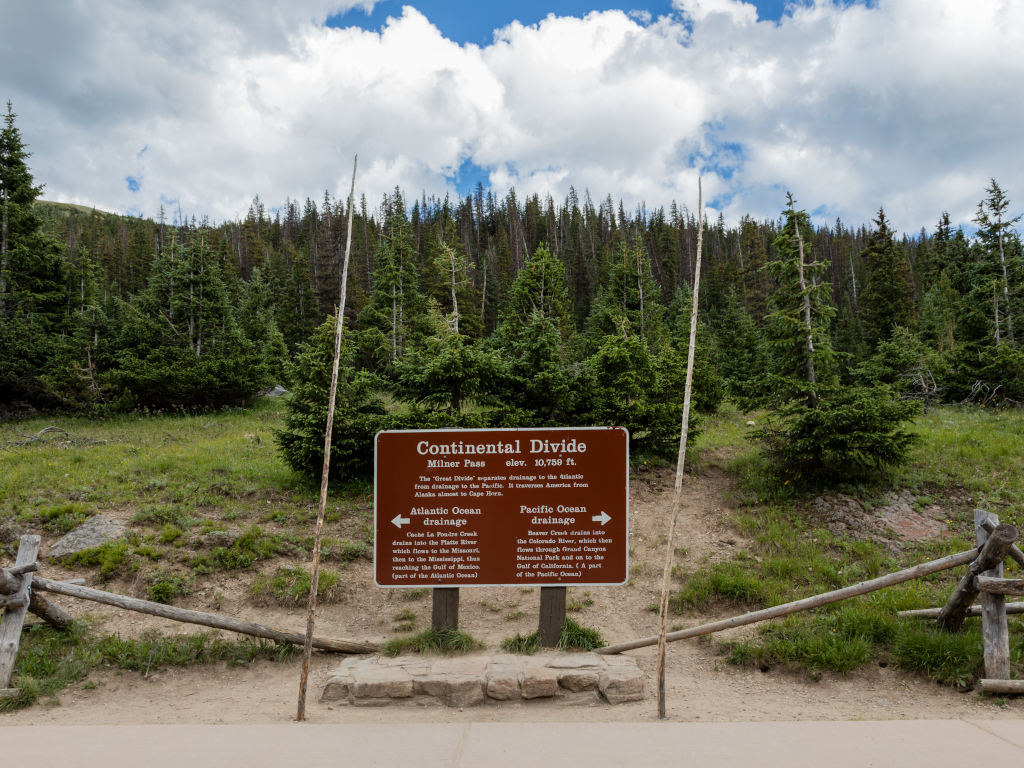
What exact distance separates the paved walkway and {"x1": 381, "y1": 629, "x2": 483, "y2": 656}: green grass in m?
1.63

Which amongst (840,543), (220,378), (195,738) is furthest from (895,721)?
(220,378)

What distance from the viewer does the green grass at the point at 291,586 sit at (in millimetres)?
8461

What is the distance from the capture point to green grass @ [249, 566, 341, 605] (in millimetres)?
8461

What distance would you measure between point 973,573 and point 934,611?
3.76ft

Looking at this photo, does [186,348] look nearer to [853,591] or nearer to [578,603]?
[578,603]

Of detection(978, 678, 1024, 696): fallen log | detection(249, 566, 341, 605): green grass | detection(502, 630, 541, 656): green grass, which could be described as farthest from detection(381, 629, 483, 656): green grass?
detection(978, 678, 1024, 696): fallen log

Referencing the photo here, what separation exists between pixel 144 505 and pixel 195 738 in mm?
7530

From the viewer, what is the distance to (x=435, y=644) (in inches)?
258

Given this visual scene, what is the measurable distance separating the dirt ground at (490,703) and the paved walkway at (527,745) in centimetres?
55

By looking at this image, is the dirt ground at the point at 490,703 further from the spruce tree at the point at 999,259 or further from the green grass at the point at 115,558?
the spruce tree at the point at 999,259

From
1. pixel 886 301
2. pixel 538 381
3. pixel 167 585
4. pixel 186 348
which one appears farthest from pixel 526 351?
pixel 886 301

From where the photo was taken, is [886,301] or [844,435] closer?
[844,435]

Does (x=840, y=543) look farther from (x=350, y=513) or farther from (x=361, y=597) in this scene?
(x=350, y=513)

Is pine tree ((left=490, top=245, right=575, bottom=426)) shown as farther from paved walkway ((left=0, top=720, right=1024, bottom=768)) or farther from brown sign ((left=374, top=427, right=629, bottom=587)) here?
paved walkway ((left=0, top=720, right=1024, bottom=768))
